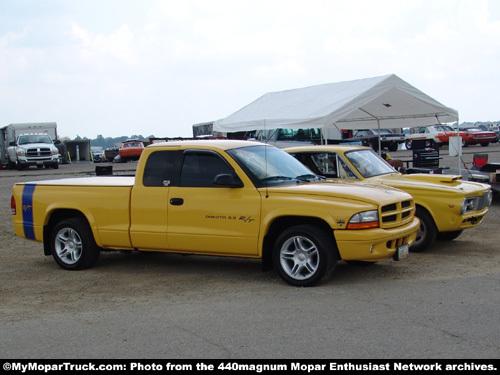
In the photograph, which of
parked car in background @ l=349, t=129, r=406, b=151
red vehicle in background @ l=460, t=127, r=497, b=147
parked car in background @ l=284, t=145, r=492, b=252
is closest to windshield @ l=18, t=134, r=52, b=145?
parked car in background @ l=349, t=129, r=406, b=151

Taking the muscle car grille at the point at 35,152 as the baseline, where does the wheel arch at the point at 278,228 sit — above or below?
below

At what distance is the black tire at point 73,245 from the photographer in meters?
8.67

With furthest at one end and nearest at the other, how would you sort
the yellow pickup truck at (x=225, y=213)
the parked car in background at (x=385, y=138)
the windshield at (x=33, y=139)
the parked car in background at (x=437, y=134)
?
the parked car in background at (x=437, y=134)
the parked car in background at (x=385, y=138)
the windshield at (x=33, y=139)
the yellow pickup truck at (x=225, y=213)

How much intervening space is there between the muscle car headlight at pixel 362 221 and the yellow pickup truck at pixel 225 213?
0.04ft

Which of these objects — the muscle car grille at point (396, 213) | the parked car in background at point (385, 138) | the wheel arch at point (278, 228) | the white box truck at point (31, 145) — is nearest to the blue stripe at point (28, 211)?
the wheel arch at point (278, 228)

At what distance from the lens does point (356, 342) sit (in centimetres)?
519

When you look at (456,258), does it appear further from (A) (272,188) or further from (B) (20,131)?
(B) (20,131)

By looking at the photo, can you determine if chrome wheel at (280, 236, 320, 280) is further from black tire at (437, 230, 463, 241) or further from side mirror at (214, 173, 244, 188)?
black tire at (437, 230, 463, 241)

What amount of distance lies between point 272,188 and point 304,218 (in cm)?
53

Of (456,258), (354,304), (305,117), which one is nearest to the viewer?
(354,304)

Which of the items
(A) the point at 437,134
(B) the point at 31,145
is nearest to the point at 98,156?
(B) the point at 31,145

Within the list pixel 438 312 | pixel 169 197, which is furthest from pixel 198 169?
pixel 438 312

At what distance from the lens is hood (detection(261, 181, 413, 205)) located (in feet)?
23.9

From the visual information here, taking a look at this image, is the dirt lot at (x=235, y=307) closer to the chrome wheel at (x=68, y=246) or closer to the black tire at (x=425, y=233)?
the black tire at (x=425, y=233)
